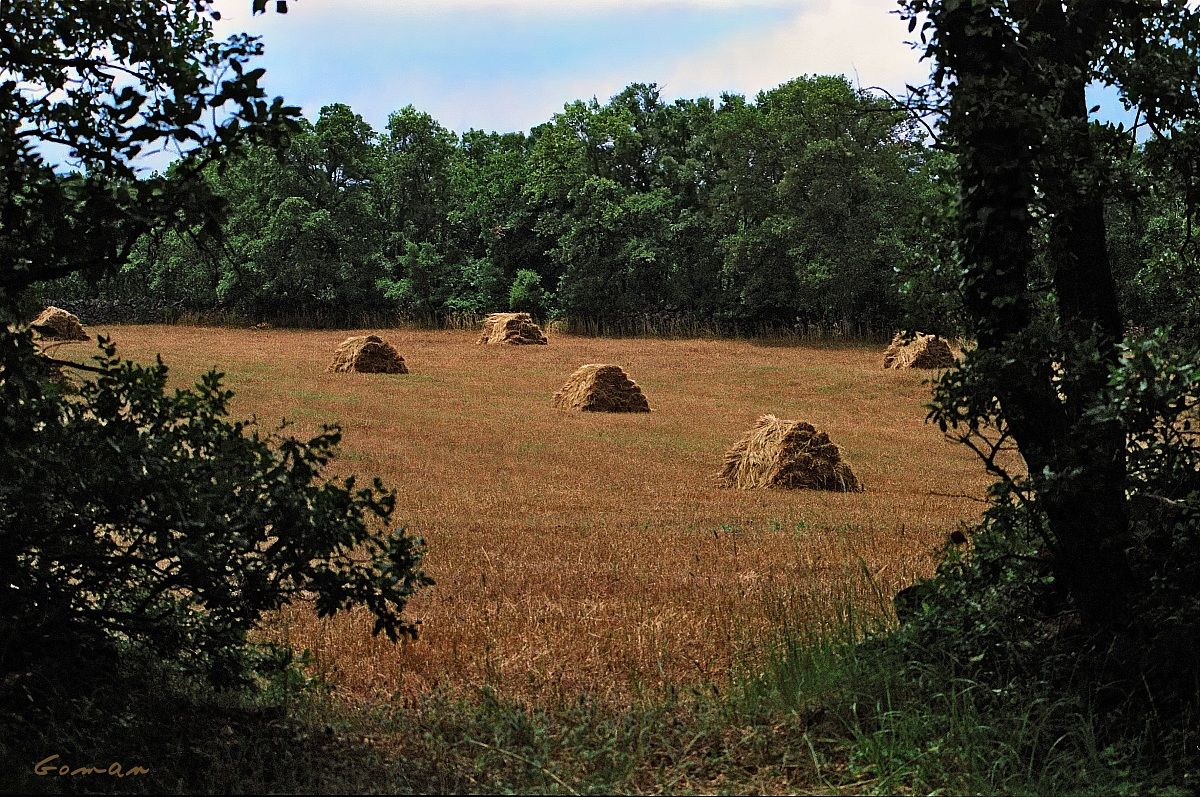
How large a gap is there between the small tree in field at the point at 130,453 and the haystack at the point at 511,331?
33.9 meters

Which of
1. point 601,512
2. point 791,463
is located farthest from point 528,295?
point 601,512

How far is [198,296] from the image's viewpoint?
2047 inches

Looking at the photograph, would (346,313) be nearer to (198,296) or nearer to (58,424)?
(198,296)

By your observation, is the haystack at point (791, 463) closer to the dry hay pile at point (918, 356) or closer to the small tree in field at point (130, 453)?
the small tree in field at point (130, 453)

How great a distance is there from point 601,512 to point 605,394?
38.6 ft

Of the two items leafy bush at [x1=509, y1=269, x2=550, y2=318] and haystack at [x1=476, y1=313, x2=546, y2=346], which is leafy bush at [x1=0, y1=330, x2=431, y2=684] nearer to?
haystack at [x1=476, y1=313, x2=546, y2=346]

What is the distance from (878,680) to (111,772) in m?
3.69

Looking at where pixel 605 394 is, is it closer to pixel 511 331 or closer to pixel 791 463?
pixel 791 463

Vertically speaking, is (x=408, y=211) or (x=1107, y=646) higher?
(x=408, y=211)

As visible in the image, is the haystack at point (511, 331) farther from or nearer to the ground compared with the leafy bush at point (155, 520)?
farther from the ground

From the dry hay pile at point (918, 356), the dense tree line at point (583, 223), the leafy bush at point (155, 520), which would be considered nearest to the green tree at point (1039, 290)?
the leafy bush at point (155, 520)

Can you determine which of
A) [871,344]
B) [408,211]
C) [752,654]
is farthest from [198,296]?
[752,654]

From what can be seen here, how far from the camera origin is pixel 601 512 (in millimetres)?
13648

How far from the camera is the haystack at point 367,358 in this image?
3059 cm
